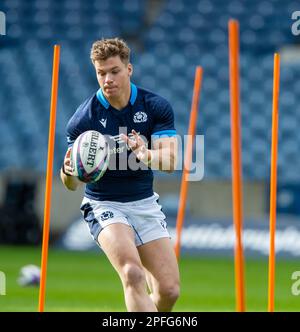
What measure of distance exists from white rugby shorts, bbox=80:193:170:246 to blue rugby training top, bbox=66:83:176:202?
6 centimetres

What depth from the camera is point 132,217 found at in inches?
311

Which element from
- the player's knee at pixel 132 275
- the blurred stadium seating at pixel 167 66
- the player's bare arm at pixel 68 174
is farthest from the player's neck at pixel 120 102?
the blurred stadium seating at pixel 167 66

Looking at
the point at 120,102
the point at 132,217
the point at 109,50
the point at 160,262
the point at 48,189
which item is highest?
the point at 109,50

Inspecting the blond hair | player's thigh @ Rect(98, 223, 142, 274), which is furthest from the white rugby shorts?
the blond hair

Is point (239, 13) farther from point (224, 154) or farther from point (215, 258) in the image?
point (215, 258)

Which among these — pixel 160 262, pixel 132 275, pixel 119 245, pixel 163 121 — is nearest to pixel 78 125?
pixel 163 121

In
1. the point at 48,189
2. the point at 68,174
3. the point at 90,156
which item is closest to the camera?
the point at 90,156

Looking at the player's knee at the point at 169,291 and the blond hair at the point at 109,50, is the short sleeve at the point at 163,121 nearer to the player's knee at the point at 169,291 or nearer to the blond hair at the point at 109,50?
the blond hair at the point at 109,50

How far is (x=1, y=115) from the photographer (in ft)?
73.0

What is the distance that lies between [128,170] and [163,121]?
493mm

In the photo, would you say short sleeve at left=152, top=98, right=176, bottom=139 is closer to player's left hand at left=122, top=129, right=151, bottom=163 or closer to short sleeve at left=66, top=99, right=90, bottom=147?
player's left hand at left=122, top=129, right=151, bottom=163

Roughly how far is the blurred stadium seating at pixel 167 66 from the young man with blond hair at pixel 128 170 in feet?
40.7

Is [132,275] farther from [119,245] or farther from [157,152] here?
[157,152]

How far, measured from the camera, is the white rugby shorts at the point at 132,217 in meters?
7.79
